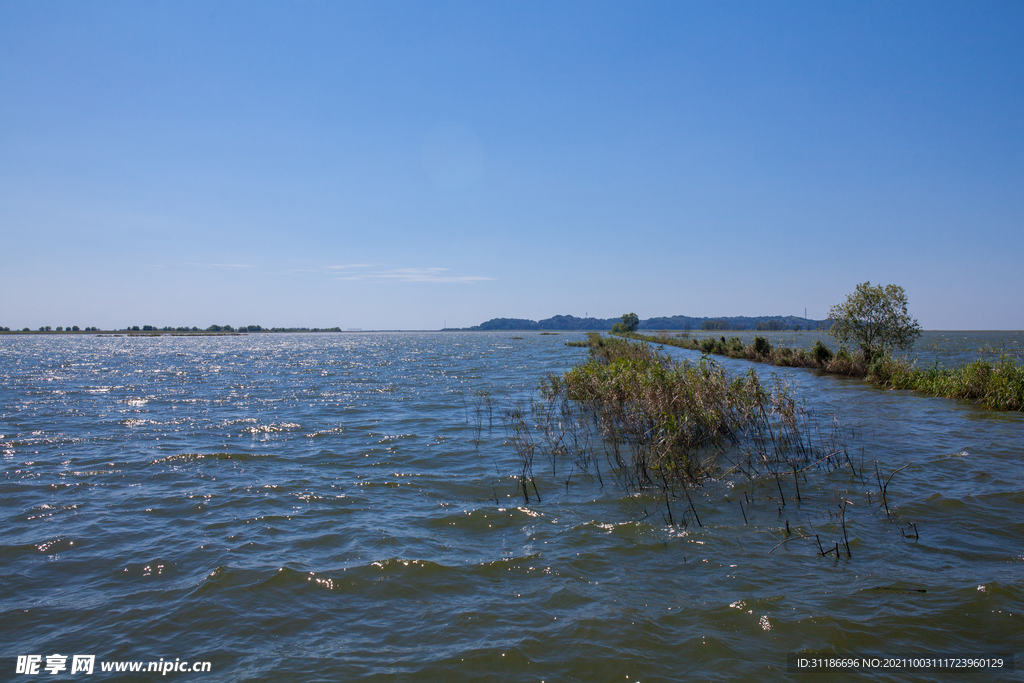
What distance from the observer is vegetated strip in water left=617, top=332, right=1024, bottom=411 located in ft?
61.9

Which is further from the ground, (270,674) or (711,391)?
(711,391)

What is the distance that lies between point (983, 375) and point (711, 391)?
1513cm

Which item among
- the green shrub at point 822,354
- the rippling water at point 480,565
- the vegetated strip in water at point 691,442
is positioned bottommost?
the rippling water at point 480,565

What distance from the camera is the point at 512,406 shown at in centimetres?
2191

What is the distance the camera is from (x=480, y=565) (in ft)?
24.3

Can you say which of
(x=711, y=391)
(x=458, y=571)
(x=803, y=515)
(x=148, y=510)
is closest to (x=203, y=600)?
(x=458, y=571)

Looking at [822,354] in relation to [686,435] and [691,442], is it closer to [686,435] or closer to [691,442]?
[691,442]

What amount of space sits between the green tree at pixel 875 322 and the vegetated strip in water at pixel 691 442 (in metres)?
18.7

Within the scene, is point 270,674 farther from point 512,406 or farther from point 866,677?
point 512,406

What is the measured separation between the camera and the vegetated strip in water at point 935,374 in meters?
18.9

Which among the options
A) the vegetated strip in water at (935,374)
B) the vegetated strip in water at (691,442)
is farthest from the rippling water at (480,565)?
the vegetated strip in water at (935,374)

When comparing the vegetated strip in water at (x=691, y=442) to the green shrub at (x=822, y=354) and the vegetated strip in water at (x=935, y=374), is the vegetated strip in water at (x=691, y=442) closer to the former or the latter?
the vegetated strip in water at (x=935, y=374)

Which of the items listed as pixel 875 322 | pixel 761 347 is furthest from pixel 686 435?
pixel 761 347

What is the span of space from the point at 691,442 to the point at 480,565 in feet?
23.9
